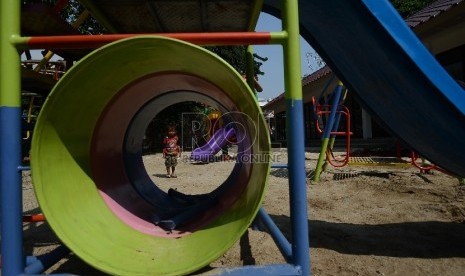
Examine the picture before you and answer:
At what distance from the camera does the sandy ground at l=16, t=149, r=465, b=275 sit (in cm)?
251

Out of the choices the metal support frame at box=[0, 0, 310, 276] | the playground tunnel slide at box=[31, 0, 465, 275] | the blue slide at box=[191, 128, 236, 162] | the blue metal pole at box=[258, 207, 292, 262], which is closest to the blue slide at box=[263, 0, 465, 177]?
the playground tunnel slide at box=[31, 0, 465, 275]

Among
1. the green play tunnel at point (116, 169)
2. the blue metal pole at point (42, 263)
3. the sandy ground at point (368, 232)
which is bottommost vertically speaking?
the sandy ground at point (368, 232)

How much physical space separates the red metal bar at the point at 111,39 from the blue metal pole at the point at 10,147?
0.12 m

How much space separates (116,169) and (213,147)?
31.2 feet

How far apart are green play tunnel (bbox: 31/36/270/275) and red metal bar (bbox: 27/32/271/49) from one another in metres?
0.09

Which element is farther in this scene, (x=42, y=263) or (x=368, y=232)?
(x=368, y=232)

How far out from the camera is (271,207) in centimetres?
436

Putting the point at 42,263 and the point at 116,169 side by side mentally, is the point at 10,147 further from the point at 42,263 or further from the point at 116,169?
the point at 116,169

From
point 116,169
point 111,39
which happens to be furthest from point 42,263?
point 111,39

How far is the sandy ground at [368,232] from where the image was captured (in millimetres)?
2510

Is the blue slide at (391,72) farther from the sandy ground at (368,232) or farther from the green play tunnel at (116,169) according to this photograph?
the green play tunnel at (116,169)

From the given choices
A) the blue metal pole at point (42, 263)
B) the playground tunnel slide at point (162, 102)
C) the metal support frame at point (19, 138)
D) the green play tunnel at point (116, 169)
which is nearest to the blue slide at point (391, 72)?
the playground tunnel slide at point (162, 102)

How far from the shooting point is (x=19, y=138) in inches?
70.2

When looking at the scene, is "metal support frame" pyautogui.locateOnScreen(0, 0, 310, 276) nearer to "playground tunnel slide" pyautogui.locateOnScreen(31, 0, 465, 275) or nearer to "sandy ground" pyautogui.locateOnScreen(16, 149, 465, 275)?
"playground tunnel slide" pyautogui.locateOnScreen(31, 0, 465, 275)
